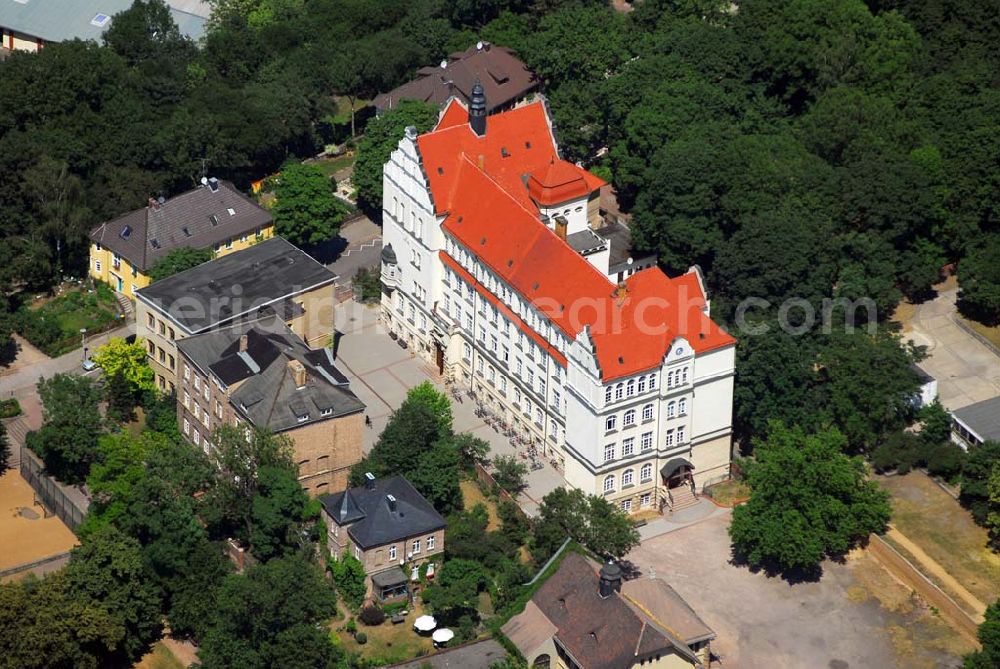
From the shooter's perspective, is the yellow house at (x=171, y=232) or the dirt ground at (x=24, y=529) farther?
the yellow house at (x=171, y=232)

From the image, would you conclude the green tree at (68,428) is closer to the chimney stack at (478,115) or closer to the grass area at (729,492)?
the chimney stack at (478,115)

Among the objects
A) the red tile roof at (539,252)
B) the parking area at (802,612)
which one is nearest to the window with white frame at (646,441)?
the red tile roof at (539,252)

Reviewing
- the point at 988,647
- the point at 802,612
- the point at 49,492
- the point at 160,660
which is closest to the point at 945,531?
the point at 802,612

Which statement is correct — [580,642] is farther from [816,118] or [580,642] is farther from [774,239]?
[816,118]

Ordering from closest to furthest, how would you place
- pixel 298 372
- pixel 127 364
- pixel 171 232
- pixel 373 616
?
pixel 373 616, pixel 298 372, pixel 127 364, pixel 171 232

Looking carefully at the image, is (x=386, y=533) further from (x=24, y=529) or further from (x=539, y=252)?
(x=24, y=529)

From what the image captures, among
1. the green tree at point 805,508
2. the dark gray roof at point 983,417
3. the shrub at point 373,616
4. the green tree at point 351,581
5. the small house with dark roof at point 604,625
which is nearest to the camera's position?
the small house with dark roof at point 604,625

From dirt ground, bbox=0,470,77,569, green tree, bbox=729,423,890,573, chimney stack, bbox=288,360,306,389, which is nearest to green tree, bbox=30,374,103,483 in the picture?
dirt ground, bbox=0,470,77,569
